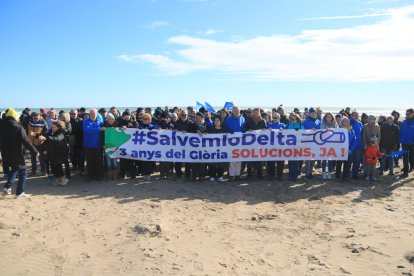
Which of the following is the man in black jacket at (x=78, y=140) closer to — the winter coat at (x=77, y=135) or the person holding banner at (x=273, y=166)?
the winter coat at (x=77, y=135)

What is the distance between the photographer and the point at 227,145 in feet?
31.3

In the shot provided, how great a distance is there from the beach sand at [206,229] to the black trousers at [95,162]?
0.35 m

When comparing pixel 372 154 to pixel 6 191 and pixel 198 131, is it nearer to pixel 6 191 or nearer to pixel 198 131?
pixel 198 131

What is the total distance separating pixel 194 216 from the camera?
6930 millimetres

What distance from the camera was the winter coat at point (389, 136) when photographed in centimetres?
1055

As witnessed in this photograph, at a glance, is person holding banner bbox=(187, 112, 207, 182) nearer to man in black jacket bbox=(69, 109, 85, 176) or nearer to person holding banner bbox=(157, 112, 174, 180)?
person holding banner bbox=(157, 112, 174, 180)

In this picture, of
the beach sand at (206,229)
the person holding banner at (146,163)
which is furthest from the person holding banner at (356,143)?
the person holding banner at (146,163)

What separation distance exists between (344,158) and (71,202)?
23.4 ft

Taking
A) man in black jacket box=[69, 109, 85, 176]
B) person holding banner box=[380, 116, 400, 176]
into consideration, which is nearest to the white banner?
man in black jacket box=[69, 109, 85, 176]

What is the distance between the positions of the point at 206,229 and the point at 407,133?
7.51 meters

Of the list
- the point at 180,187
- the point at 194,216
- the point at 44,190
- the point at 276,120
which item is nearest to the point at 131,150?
the point at 180,187

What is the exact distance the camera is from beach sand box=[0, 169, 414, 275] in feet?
16.2

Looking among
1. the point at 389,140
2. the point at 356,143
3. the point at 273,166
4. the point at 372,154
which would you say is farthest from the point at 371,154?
the point at 273,166

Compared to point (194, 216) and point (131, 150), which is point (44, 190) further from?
point (194, 216)
